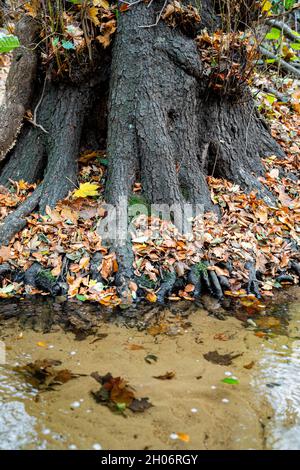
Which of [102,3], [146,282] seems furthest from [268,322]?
[102,3]

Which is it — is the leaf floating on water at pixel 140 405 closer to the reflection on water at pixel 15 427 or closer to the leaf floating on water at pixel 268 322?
the reflection on water at pixel 15 427

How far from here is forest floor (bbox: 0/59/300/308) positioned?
13.0 ft

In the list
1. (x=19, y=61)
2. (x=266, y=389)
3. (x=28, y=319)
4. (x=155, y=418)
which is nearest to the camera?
(x=155, y=418)

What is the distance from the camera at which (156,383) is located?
2645 millimetres

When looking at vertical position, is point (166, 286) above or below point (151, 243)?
below

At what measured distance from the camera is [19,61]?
4.94 m

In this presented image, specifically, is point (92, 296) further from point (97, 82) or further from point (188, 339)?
point (97, 82)

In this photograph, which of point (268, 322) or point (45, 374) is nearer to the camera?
point (45, 374)

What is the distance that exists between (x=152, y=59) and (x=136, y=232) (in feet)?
6.30

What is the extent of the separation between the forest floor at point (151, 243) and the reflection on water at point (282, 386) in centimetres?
87

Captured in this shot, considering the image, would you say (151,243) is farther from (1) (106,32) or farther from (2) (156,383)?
(1) (106,32)

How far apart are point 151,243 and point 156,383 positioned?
1.71m
